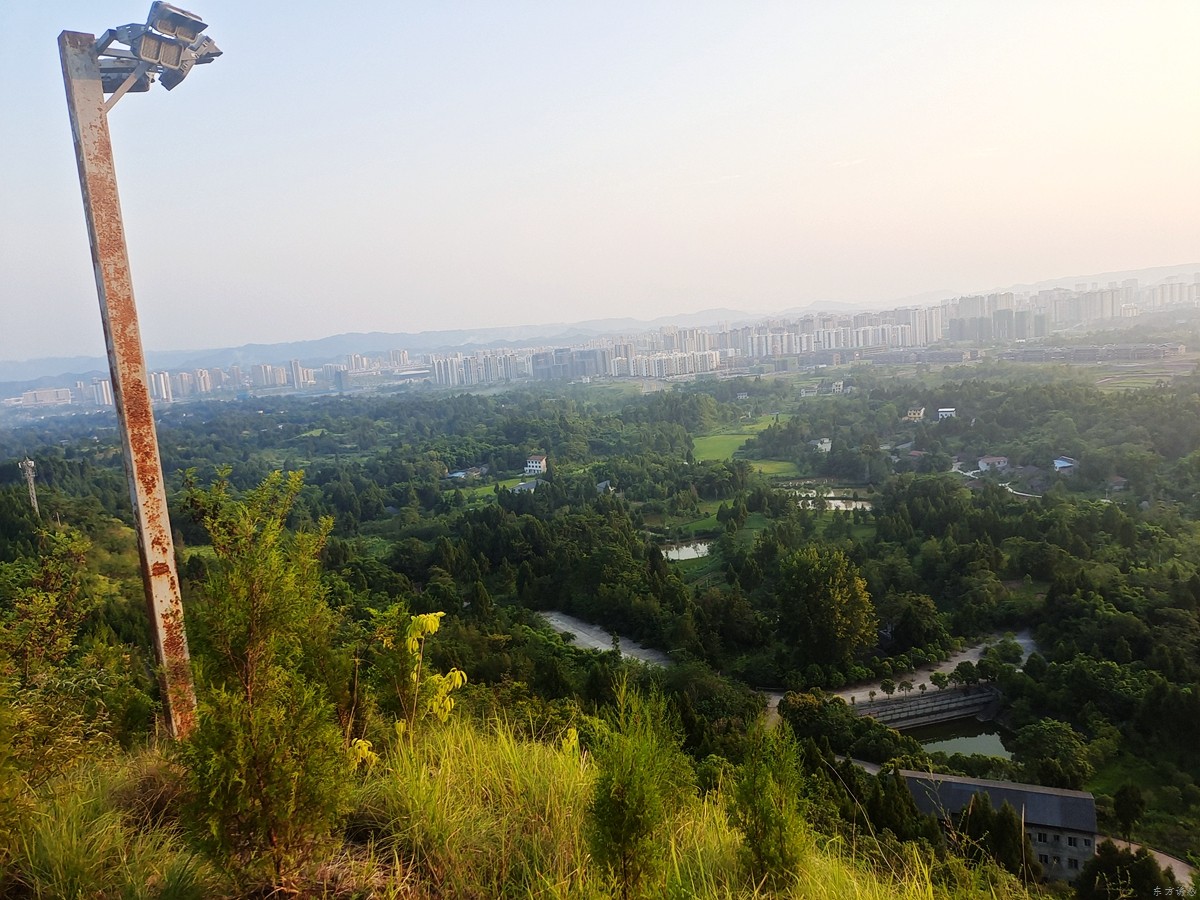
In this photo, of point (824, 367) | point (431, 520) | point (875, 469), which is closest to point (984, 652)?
point (875, 469)

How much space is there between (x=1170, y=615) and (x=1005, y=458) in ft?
43.0

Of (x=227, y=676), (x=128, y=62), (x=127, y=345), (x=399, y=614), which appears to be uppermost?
(x=128, y=62)

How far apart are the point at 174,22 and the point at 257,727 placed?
7.00 ft

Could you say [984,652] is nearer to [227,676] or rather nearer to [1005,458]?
[227,676]

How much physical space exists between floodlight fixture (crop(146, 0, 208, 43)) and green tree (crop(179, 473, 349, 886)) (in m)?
1.53

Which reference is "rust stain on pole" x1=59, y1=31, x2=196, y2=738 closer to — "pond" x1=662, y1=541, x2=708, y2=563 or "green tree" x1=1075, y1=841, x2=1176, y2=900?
"green tree" x1=1075, y1=841, x2=1176, y2=900

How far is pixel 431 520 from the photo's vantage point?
20.7 meters

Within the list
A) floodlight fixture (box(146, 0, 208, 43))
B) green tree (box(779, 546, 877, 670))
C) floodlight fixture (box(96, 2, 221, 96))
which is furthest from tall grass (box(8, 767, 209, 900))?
green tree (box(779, 546, 877, 670))

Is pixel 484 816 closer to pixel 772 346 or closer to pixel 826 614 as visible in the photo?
pixel 826 614

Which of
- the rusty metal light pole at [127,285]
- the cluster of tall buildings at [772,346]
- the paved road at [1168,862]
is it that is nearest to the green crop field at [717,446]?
the paved road at [1168,862]

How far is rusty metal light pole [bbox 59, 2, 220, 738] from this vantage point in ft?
7.04

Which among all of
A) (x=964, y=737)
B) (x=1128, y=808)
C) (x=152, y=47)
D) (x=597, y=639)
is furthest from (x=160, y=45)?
(x=597, y=639)

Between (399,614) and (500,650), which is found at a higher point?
(399,614)

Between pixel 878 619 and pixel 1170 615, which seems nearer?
pixel 1170 615
